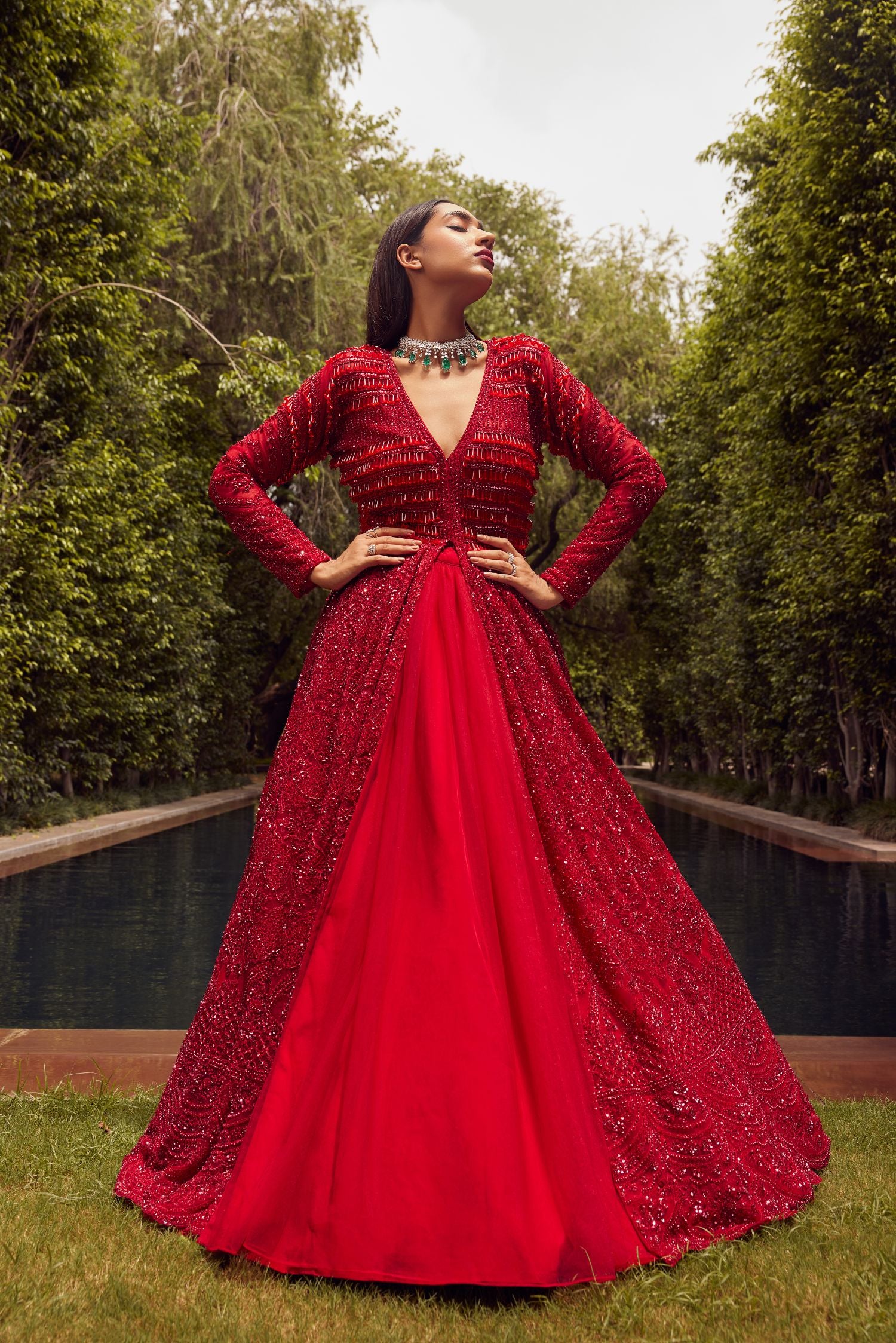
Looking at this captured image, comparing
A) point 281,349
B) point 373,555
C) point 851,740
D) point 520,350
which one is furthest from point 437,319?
point 851,740

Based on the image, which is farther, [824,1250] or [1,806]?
[1,806]

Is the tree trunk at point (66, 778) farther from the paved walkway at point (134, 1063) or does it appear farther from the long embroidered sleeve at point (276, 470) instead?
the long embroidered sleeve at point (276, 470)

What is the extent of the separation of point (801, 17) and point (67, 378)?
385 inches

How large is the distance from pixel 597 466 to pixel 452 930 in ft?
4.32

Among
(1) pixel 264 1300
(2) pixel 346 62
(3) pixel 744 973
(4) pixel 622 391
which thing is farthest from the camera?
(4) pixel 622 391

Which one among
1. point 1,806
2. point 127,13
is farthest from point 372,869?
point 127,13

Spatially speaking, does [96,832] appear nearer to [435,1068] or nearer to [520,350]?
[520,350]

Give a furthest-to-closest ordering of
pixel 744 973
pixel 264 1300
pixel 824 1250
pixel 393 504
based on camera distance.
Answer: pixel 744 973, pixel 393 504, pixel 824 1250, pixel 264 1300

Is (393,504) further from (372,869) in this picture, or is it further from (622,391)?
(622,391)

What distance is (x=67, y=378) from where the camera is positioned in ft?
47.4

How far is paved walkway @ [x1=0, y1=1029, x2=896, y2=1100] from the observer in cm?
398

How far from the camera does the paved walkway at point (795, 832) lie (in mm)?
13680

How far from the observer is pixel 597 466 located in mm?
3184

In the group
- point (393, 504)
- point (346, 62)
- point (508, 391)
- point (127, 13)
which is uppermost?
point (346, 62)
